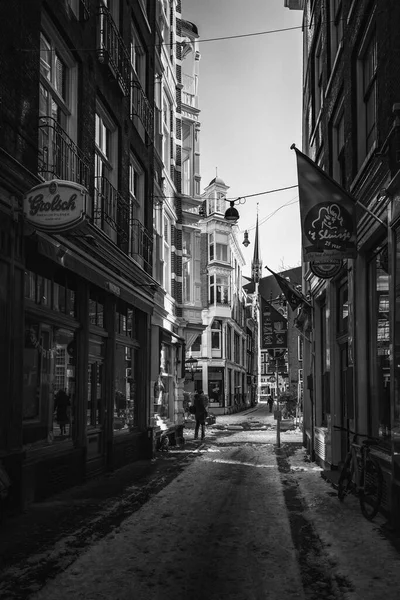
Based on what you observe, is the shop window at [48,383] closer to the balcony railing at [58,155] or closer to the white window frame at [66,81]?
the balcony railing at [58,155]

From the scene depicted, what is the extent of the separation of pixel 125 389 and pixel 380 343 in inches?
303

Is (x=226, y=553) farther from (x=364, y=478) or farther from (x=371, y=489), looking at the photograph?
(x=364, y=478)

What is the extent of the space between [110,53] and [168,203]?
28.2ft

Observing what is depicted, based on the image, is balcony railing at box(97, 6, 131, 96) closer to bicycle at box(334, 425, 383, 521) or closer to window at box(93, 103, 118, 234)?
window at box(93, 103, 118, 234)

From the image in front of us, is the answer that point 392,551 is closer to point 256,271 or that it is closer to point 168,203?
point 168,203

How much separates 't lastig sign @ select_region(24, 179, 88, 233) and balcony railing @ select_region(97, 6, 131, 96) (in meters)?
4.91

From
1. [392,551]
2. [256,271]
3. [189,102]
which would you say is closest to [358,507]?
[392,551]

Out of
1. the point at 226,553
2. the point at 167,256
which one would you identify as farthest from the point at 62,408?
the point at 167,256

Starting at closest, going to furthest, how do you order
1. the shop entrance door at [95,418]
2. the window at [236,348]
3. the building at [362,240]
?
the building at [362,240], the shop entrance door at [95,418], the window at [236,348]

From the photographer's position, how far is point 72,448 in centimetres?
1207

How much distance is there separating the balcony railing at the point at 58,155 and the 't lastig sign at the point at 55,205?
1371 millimetres

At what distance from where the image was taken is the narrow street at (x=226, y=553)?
578cm

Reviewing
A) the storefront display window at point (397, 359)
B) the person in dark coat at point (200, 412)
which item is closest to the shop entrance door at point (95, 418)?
the storefront display window at point (397, 359)

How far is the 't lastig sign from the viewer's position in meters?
8.84
